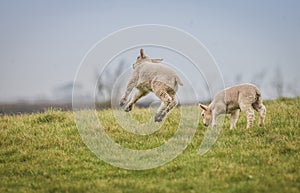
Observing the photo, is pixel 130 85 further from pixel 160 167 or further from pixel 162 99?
pixel 160 167

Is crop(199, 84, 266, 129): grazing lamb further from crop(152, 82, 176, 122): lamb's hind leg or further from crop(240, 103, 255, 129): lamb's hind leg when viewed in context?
crop(152, 82, 176, 122): lamb's hind leg

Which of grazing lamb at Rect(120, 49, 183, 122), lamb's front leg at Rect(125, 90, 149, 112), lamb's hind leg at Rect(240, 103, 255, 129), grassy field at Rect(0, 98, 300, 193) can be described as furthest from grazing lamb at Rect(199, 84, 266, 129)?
lamb's front leg at Rect(125, 90, 149, 112)

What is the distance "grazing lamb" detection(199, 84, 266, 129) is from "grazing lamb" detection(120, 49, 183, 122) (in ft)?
7.58

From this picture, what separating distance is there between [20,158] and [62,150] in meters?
1.08

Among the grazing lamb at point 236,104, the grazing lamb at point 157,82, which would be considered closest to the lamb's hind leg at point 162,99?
the grazing lamb at point 157,82

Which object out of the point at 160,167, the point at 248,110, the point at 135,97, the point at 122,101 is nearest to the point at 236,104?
the point at 248,110

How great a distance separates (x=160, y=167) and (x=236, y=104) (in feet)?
12.6

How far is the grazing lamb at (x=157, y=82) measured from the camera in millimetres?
12555

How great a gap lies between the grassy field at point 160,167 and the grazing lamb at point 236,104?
14.2 inches

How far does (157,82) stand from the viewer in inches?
503

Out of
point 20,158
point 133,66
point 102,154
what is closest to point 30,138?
point 20,158

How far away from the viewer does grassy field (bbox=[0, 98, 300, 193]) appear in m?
10.4

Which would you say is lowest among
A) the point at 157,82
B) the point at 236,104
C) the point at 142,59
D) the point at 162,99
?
the point at 162,99

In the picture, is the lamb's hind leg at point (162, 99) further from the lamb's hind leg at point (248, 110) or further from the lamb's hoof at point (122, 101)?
the lamb's hind leg at point (248, 110)
